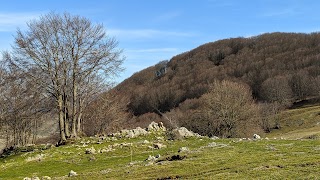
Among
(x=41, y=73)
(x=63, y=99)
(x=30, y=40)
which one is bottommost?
(x=63, y=99)

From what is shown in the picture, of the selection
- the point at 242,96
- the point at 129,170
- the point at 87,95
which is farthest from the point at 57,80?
the point at 242,96

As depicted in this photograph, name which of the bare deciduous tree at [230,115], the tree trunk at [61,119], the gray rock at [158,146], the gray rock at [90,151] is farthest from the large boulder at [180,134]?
the bare deciduous tree at [230,115]

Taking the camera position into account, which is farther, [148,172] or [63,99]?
[63,99]

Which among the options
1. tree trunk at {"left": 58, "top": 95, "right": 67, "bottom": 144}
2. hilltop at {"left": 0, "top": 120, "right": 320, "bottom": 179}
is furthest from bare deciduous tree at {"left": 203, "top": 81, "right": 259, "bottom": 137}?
tree trunk at {"left": 58, "top": 95, "right": 67, "bottom": 144}

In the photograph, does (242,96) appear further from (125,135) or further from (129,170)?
(129,170)

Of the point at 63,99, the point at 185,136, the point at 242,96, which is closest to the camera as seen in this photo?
the point at 185,136

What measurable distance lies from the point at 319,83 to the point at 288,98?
15.2 meters

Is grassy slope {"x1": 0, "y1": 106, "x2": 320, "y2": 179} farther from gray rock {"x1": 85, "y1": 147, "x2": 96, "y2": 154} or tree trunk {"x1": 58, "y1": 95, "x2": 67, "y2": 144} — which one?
tree trunk {"x1": 58, "y1": 95, "x2": 67, "y2": 144}

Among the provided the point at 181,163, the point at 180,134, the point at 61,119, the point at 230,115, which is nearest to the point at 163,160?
the point at 181,163

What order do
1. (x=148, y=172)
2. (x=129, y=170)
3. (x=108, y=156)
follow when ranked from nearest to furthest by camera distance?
(x=148, y=172) < (x=129, y=170) < (x=108, y=156)

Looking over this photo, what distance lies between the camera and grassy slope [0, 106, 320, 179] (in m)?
15.7

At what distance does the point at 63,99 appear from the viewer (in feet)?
135

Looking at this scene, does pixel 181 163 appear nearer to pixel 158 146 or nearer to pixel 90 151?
pixel 158 146

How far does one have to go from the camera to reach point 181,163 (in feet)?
65.8
